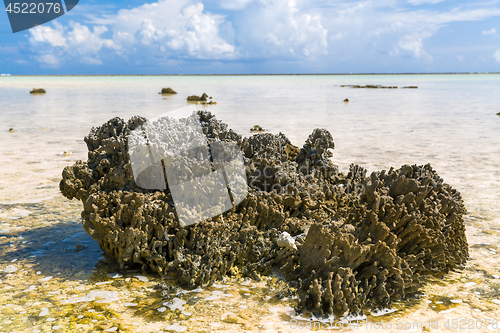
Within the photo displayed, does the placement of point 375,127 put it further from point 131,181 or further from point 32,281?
point 32,281

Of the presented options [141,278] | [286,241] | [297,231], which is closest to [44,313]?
[141,278]

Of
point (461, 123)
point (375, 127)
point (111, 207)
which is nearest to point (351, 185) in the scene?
point (111, 207)

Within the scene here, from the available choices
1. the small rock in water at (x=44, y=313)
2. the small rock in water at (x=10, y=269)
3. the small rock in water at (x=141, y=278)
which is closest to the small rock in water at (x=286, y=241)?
the small rock in water at (x=141, y=278)

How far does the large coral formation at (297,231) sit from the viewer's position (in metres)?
3.21

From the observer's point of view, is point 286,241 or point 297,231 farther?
point 297,231

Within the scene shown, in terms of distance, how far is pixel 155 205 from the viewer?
368 centimetres

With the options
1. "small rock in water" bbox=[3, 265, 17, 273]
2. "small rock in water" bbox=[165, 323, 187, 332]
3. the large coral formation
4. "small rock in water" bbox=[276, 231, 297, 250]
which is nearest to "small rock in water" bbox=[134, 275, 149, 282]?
the large coral formation

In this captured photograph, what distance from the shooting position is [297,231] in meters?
3.98

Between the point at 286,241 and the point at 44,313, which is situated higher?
the point at 286,241

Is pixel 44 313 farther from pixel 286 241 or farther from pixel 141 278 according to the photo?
pixel 286 241

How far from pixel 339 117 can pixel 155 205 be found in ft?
56.8

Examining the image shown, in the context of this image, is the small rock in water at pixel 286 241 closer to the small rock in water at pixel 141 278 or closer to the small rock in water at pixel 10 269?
the small rock in water at pixel 141 278

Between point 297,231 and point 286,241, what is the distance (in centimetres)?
34

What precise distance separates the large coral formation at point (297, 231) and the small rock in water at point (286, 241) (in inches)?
0.7
